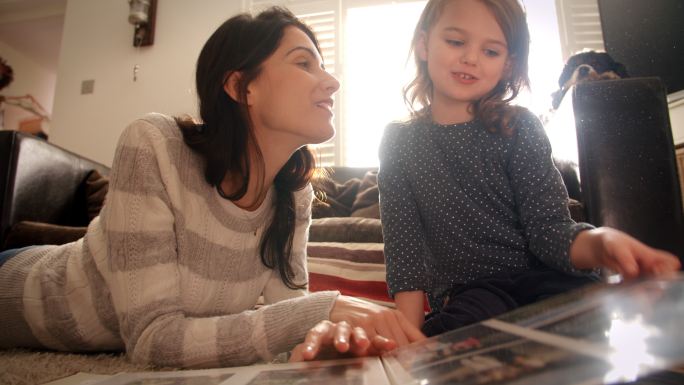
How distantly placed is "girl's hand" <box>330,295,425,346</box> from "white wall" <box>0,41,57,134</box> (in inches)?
178

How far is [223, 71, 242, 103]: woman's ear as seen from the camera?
753 mm

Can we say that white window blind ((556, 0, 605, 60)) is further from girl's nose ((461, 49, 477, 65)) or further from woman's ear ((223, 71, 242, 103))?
woman's ear ((223, 71, 242, 103))

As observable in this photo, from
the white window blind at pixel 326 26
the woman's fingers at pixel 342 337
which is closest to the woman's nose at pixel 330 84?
the woman's fingers at pixel 342 337

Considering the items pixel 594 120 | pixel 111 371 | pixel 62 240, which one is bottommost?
pixel 111 371

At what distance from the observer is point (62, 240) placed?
1.24 meters

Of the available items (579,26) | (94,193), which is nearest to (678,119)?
(579,26)

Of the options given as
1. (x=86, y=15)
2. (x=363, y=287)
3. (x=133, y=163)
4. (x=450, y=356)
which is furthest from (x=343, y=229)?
(x=86, y=15)

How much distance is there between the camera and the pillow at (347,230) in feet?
4.64

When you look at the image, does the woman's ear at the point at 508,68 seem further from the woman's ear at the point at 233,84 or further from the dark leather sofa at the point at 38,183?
the dark leather sofa at the point at 38,183

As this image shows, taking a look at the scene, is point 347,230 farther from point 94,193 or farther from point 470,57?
point 94,193

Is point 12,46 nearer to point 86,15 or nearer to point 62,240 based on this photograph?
point 86,15

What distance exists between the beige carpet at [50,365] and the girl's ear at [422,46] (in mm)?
767

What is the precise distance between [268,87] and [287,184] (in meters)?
0.20

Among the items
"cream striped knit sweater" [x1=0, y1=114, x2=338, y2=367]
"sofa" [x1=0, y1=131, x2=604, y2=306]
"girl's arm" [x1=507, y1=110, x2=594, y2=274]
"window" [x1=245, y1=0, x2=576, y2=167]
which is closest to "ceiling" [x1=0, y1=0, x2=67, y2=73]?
"window" [x1=245, y1=0, x2=576, y2=167]
